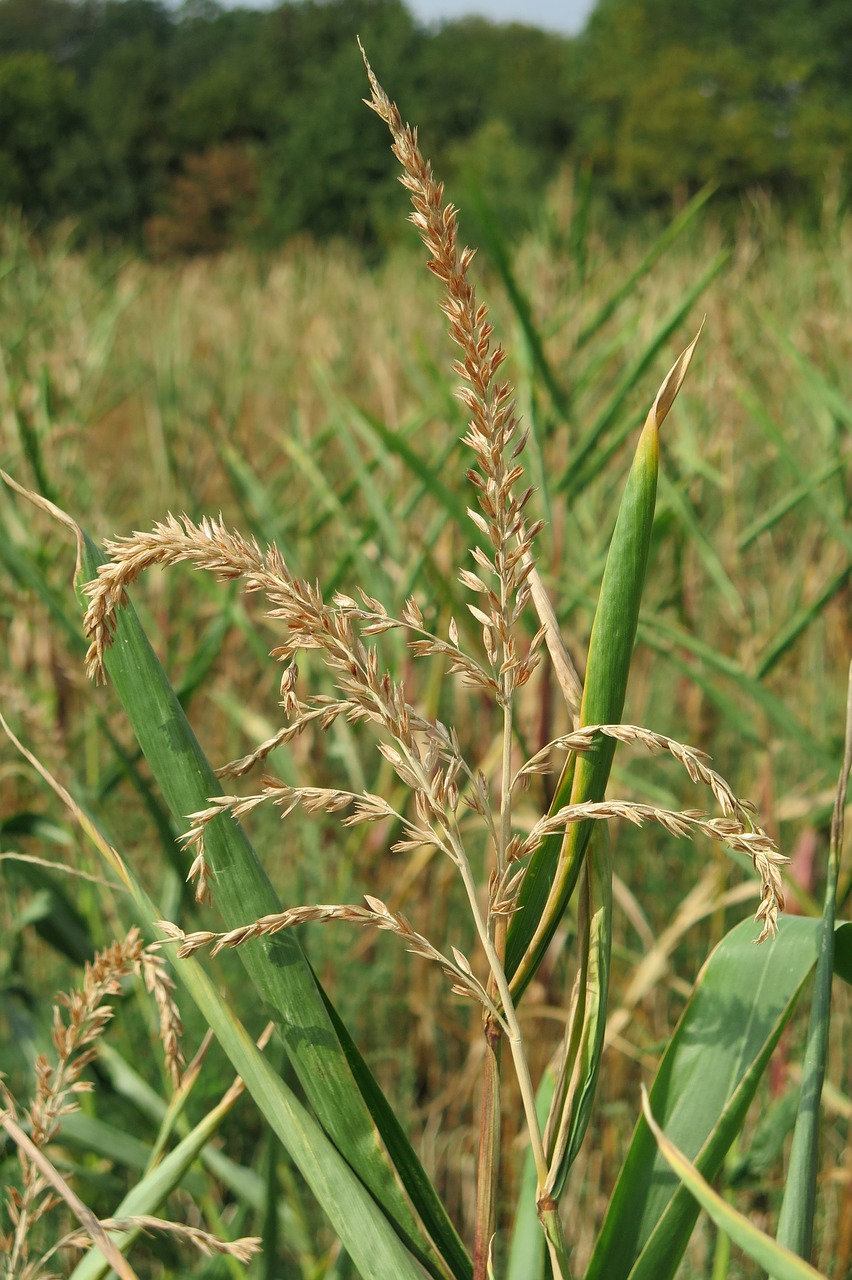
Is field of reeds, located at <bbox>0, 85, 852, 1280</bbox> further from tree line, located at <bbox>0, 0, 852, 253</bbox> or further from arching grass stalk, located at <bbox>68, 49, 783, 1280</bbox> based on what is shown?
tree line, located at <bbox>0, 0, 852, 253</bbox>

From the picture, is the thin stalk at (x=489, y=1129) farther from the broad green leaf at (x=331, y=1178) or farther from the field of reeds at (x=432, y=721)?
the field of reeds at (x=432, y=721)

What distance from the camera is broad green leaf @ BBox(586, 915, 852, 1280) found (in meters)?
0.35

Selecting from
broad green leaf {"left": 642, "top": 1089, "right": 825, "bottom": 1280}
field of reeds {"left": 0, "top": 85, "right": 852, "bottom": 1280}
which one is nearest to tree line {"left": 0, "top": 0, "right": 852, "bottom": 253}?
field of reeds {"left": 0, "top": 85, "right": 852, "bottom": 1280}

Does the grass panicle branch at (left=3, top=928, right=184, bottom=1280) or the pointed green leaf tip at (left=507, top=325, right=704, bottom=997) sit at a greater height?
the pointed green leaf tip at (left=507, top=325, right=704, bottom=997)

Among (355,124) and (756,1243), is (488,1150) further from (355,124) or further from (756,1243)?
(355,124)

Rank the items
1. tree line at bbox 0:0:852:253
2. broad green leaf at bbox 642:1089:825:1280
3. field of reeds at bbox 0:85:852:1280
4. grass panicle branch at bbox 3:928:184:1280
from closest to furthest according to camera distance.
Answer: broad green leaf at bbox 642:1089:825:1280, grass panicle branch at bbox 3:928:184:1280, field of reeds at bbox 0:85:852:1280, tree line at bbox 0:0:852:253

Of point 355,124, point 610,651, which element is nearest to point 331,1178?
point 610,651

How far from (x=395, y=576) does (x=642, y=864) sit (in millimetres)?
499

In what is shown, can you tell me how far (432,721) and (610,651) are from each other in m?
0.16

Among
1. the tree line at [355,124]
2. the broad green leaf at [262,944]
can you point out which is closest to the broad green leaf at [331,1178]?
the broad green leaf at [262,944]

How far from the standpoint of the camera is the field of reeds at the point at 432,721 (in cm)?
72

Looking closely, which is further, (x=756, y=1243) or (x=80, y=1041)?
(x=80, y=1041)

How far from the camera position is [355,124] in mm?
11219

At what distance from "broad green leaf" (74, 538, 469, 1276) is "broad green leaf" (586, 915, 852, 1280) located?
8cm
